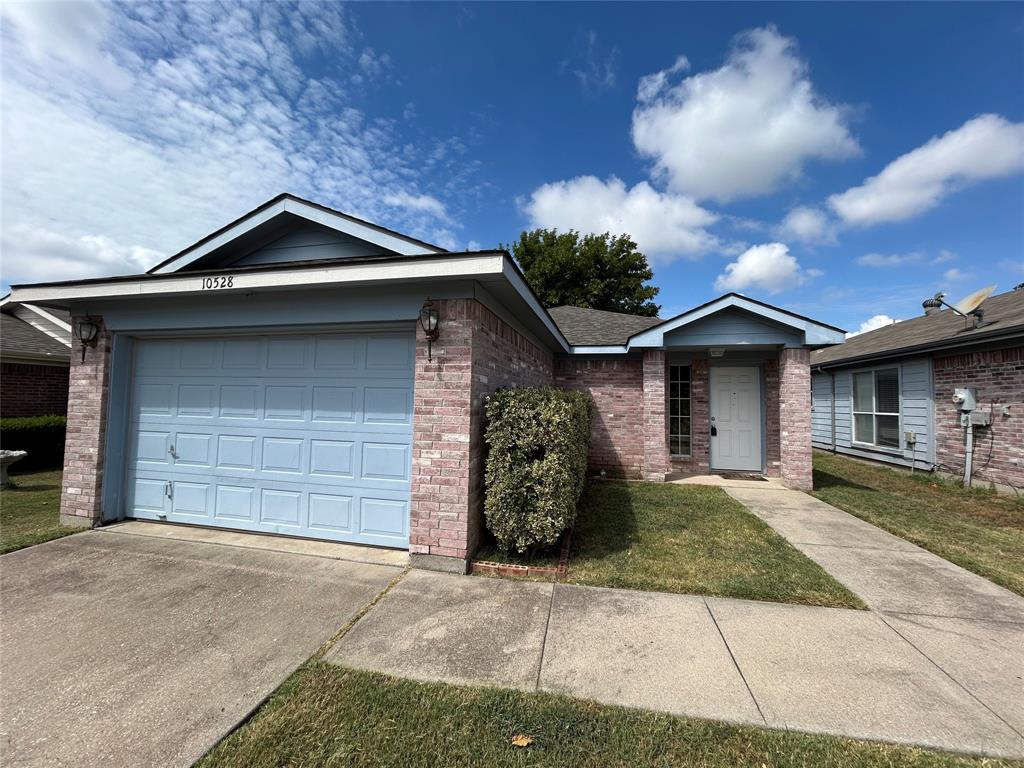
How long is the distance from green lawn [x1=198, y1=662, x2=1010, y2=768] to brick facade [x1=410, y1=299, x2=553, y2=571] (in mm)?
1615

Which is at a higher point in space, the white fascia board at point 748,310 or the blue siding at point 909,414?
the white fascia board at point 748,310

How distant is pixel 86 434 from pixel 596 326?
969 centimetres

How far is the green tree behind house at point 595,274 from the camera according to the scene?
86.9 feet

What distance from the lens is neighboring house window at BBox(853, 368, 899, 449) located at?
9.73 metres

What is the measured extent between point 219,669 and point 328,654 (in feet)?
2.11

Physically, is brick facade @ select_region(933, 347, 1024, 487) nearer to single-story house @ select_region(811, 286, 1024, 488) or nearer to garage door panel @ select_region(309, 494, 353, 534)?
single-story house @ select_region(811, 286, 1024, 488)

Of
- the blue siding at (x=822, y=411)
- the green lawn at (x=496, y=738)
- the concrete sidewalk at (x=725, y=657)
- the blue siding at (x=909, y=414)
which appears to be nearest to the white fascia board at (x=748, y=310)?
the blue siding at (x=909, y=414)

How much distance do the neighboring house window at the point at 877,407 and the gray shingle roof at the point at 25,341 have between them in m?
21.4

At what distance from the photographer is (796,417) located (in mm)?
7309

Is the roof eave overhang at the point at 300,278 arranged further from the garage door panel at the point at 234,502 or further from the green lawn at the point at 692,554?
the green lawn at the point at 692,554

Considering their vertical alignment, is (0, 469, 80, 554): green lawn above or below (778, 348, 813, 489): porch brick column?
below

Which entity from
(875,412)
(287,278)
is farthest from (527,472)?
(875,412)

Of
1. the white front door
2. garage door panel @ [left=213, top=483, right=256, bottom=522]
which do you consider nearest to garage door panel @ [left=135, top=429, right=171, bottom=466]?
garage door panel @ [left=213, top=483, right=256, bottom=522]

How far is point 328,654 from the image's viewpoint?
267 cm
